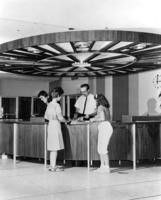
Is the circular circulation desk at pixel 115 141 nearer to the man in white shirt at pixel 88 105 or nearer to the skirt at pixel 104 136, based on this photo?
the skirt at pixel 104 136

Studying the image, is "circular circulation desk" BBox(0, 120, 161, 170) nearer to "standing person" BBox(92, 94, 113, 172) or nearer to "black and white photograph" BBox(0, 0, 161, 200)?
"black and white photograph" BBox(0, 0, 161, 200)

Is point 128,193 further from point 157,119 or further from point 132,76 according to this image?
point 132,76

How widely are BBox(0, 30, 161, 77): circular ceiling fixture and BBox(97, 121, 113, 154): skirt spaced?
162 cm

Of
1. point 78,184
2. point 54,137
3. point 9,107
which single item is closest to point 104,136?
point 54,137

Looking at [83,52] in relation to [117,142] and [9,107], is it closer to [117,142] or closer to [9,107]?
[117,142]

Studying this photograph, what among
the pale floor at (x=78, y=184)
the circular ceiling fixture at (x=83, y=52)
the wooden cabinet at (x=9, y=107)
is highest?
the circular ceiling fixture at (x=83, y=52)

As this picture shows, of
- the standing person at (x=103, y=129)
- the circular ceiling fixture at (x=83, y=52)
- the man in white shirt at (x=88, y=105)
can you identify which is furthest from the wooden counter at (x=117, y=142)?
the circular ceiling fixture at (x=83, y=52)

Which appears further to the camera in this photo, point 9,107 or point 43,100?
point 9,107

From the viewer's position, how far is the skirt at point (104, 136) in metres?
7.14

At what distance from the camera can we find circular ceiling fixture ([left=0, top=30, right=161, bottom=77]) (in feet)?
20.8

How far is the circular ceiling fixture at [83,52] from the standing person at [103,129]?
1142 mm

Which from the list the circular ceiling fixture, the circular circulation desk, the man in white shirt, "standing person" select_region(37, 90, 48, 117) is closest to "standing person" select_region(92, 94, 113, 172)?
the circular circulation desk

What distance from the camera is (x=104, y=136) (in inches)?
283

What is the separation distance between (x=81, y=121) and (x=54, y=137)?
1013mm
